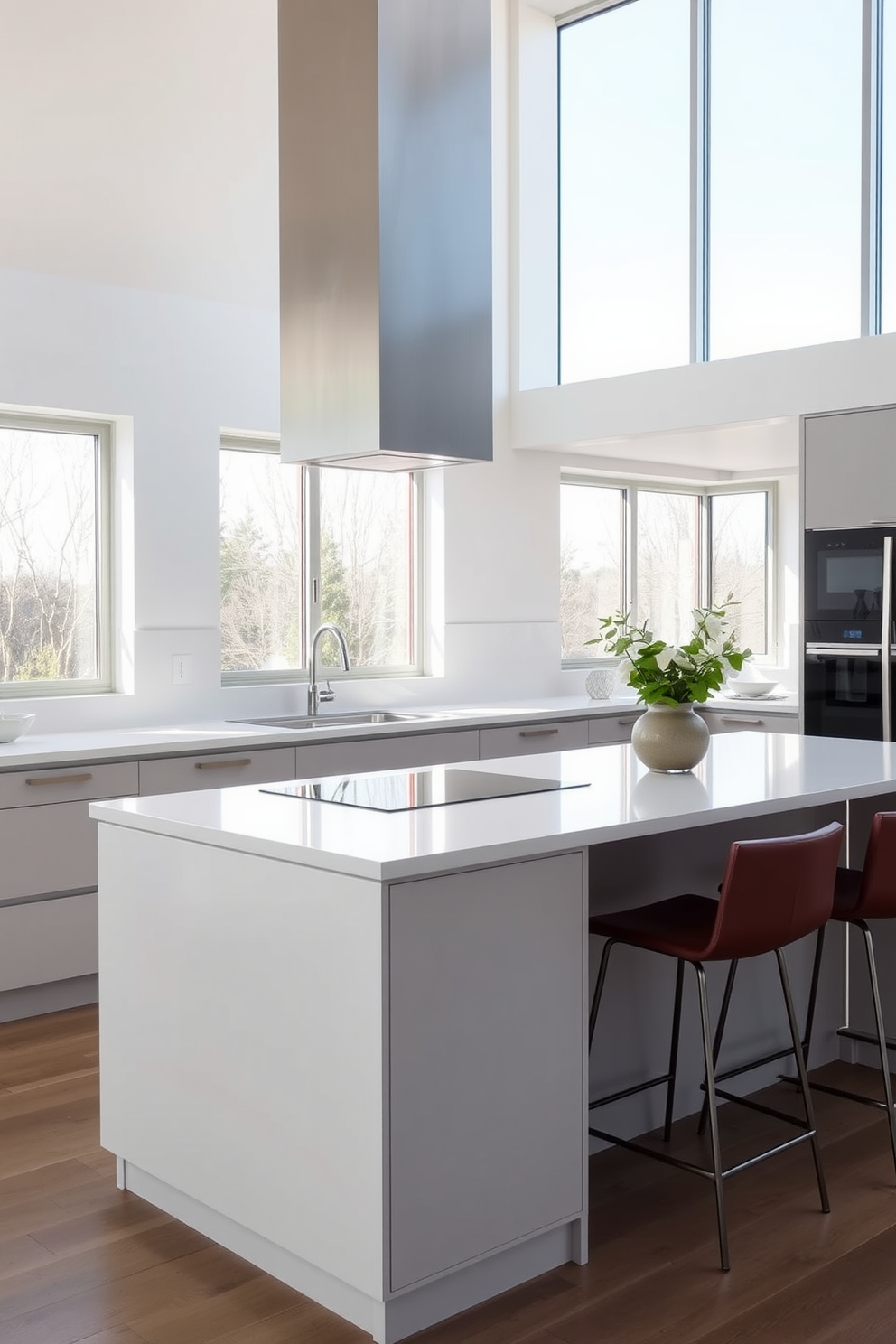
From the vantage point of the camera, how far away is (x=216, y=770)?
171 inches

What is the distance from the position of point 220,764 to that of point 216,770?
3 centimetres

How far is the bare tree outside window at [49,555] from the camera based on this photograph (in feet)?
15.1

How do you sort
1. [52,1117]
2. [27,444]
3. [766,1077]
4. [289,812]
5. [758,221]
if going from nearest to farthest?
[289,812]
[52,1117]
[766,1077]
[27,444]
[758,221]

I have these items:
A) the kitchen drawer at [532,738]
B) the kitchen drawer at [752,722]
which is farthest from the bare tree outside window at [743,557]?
the kitchen drawer at [532,738]

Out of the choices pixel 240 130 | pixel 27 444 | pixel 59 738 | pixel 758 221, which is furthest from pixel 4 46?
pixel 758 221

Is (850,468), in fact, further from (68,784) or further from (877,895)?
(68,784)

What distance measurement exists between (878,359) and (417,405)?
229cm

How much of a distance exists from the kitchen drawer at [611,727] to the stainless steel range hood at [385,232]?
2314mm

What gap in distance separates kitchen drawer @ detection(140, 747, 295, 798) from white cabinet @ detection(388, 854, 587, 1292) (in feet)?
6.62

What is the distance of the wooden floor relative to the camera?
2236 mm

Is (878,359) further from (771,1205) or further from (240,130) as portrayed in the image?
(771,1205)

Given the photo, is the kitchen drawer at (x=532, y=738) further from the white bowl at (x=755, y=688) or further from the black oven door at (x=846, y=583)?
the black oven door at (x=846, y=583)

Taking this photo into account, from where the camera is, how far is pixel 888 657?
4.77 meters

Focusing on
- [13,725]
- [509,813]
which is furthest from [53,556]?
[509,813]
